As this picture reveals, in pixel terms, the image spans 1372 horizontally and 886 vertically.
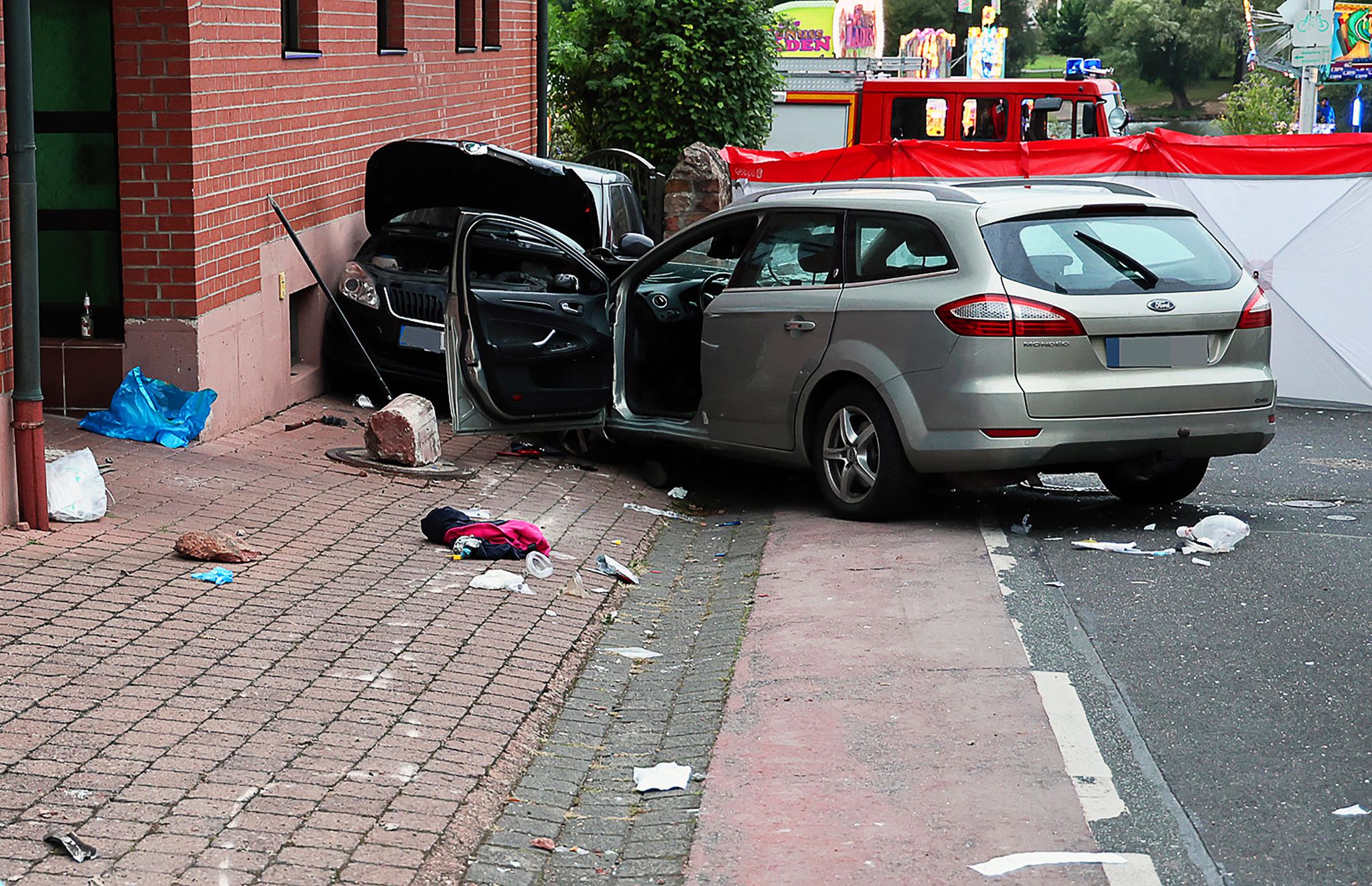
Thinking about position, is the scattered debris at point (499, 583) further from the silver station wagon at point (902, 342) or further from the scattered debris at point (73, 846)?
the scattered debris at point (73, 846)

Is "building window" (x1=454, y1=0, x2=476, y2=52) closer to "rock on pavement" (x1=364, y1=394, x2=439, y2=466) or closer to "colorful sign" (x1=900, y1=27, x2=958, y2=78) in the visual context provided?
"rock on pavement" (x1=364, y1=394, x2=439, y2=466)

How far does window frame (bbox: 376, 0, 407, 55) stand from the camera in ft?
46.7

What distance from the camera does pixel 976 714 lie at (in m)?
5.32

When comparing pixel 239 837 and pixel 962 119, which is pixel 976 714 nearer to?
pixel 239 837

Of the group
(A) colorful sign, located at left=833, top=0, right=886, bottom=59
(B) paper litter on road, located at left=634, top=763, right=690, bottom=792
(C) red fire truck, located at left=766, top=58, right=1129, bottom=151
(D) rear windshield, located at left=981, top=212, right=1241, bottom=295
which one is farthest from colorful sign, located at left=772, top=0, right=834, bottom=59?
(B) paper litter on road, located at left=634, top=763, right=690, bottom=792

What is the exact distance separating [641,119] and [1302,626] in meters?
16.7

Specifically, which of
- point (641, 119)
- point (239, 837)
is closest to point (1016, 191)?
point (239, 837)

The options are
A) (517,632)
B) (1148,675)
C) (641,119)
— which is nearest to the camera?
(1148,675)

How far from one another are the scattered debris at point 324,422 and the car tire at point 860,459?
3.58m

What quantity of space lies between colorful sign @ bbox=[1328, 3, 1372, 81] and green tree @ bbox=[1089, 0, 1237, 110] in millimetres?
37705

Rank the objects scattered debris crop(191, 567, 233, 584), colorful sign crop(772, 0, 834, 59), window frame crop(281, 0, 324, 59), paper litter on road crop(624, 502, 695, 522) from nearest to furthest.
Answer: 1. scattered debris crop(191, 567, 233, 584)
2. paper litter on road crop(624, 502, 695, 522)
3. window frame crop(281, 0, 324, 59)
4. colorful sign crop(772, 0, 834, 59)

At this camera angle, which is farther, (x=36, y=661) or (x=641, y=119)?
(x=641, y=119)

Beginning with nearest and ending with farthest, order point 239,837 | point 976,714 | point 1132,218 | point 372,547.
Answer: point 239,837 → point 976,714 → point 372,547 → point 1132,218

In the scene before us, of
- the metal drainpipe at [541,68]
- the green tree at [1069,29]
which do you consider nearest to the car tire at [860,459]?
the metal drainpipe at [541,68]
